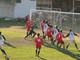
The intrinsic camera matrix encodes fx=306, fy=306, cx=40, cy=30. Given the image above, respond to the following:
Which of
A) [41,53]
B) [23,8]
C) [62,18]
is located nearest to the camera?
[41,53]

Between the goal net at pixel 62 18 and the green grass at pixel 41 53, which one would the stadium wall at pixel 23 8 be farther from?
the green grass at pixel 41 53

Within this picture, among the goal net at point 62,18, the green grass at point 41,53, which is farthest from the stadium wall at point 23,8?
the green grass at point 41,53

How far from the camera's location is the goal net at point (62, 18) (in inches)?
1281

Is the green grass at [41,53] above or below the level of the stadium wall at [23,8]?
below

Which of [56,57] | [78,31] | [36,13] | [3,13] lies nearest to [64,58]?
[56,57]

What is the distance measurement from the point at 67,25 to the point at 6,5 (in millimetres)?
20050

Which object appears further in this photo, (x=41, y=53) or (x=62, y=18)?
(x=62, y=18)

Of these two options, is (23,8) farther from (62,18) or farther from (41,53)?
(41,53)

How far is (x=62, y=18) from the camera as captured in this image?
34250 millimetres

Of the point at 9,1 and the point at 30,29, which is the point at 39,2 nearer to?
the point at 9,1

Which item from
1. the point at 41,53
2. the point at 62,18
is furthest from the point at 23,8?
the point at 41,53

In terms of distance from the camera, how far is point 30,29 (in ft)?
90.3

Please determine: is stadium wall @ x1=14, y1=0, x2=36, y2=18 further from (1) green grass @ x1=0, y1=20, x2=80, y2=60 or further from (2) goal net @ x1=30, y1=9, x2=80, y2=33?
(1) green grass @ x1=0, y1=20, x2=80, y2=60

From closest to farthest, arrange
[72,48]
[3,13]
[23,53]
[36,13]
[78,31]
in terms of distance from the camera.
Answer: [23,53] → [72,48] → [78,31] → [36,13] → [3,13]
